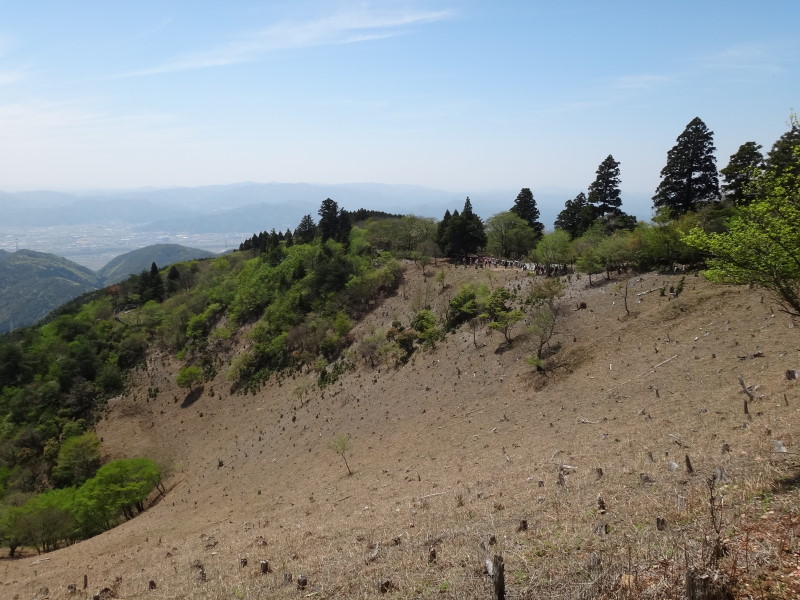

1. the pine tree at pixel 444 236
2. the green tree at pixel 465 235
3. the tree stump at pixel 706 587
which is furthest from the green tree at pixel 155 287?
the tree stump at pixel 706 587

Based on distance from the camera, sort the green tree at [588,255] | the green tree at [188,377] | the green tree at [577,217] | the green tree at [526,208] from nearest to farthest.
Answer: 1. the green tree at [588,255]
2. the green tree at [577,217]
3. the green tree at [188,377]
4. the green tree at [526,208]

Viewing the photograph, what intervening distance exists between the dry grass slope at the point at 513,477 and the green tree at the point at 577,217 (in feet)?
37.2

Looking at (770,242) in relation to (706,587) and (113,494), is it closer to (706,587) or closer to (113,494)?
(706,587)

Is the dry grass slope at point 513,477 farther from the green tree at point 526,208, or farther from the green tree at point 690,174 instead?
the green tree at point 526,208

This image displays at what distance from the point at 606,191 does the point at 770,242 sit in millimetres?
36477

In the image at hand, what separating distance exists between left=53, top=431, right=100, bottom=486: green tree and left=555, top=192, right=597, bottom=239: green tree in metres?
47.9

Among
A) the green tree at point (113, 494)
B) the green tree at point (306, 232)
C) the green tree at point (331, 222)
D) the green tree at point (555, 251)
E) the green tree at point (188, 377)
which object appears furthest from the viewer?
the green tree at point (306, 232)

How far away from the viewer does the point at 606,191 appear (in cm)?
4112

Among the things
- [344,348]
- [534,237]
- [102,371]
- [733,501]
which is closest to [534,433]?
[733,501]

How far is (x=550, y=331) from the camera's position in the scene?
26.5 meters

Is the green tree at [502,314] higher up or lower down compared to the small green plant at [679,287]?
lower down

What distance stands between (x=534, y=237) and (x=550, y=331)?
26399mm

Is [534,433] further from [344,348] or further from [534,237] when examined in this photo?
[534,237]

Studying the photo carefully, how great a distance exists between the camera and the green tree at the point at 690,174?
3394 centimetres
